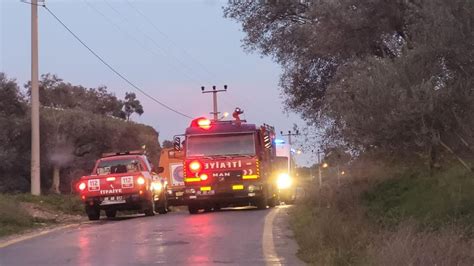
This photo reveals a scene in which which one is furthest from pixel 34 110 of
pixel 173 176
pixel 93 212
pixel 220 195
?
pixel 173 176

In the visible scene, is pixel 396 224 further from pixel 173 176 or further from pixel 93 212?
pixel 173 176

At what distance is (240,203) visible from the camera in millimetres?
22781

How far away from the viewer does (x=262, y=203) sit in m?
22.0

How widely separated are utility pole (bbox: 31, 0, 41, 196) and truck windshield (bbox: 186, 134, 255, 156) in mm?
5227

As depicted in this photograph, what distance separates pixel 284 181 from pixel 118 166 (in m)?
11.9

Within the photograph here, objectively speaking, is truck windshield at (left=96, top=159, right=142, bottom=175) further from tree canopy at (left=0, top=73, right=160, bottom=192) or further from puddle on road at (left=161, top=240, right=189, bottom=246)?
tree canopy at (left=0, top=73, right=160, bottom=192)

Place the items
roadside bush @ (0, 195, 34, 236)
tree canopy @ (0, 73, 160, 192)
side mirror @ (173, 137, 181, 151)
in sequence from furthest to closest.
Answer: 1. tree canopy @ (0, 73, 160, 192)
2. side mirror @ (173, 137, 181, 151)
3. roadside bush @ (0, 195, 34, 236)

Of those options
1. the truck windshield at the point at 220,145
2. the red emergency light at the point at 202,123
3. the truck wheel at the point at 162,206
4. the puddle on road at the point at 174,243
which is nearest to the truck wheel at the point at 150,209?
the truck wheel at the point at 162,206

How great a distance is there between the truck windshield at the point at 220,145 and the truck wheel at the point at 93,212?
11.9ft

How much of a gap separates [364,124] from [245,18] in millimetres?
12310

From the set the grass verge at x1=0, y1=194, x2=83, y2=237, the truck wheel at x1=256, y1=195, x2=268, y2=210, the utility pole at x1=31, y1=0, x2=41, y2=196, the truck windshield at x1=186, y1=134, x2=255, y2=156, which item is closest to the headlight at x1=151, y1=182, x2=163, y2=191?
the truck windshield at x1=186, y1=134, x2=255, y2=156

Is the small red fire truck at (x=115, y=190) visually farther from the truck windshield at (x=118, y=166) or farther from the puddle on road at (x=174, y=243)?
the puddle on road at (x=174, y=243)

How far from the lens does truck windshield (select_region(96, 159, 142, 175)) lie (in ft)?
66.5

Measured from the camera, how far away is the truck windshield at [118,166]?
20.3 meters
